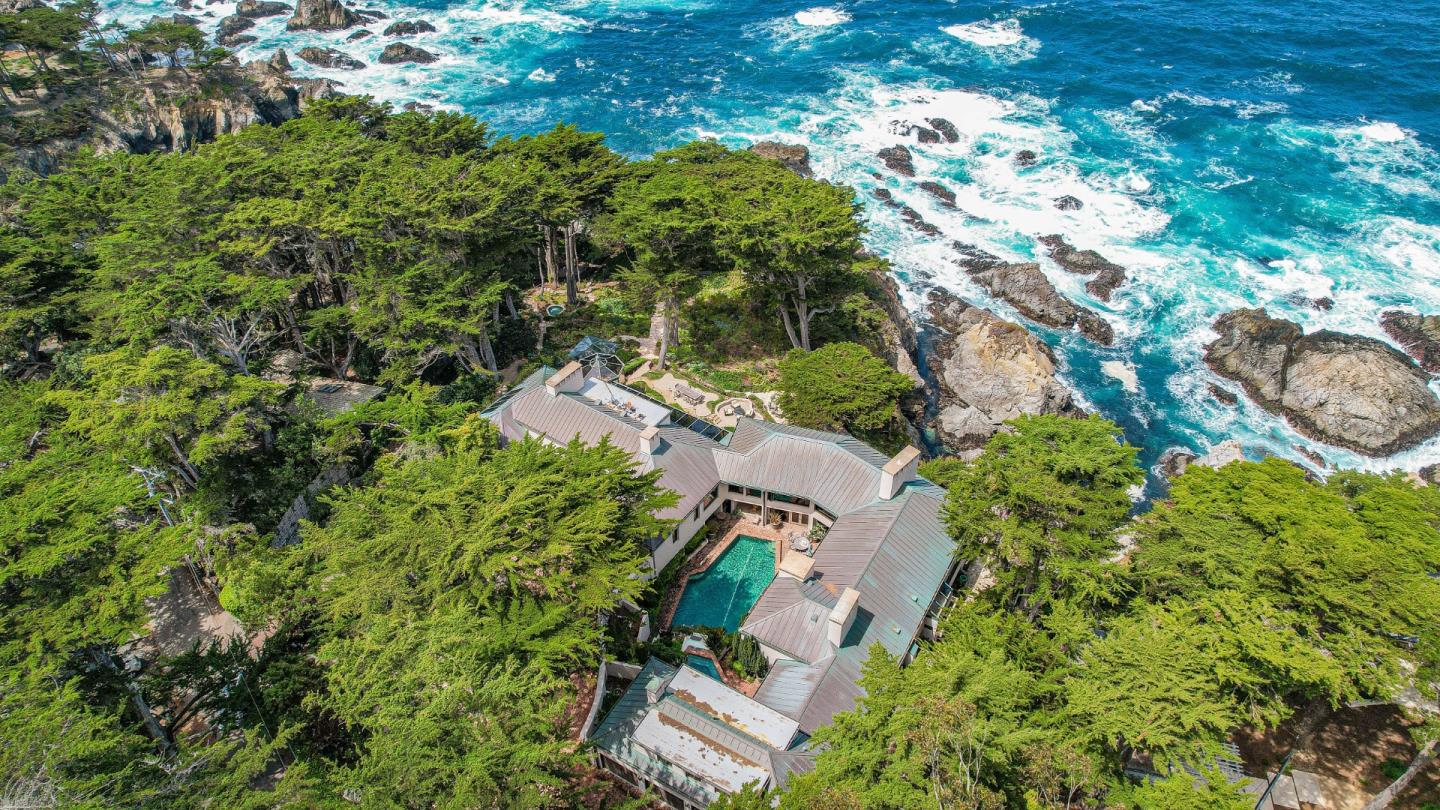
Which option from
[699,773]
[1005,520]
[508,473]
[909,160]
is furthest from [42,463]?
[909,160]

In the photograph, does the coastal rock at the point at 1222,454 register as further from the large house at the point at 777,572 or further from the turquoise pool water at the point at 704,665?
the turquoise pool water at the point at 704,665

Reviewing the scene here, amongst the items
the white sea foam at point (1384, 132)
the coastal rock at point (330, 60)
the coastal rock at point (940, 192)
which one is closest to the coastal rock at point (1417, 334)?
the white sea foam at point (1384, 132)

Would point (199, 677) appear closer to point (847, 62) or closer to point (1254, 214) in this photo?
point (1254, 214)

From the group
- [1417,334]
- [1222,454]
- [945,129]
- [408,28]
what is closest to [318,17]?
[408,28]

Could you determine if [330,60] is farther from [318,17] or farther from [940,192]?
[940,192]

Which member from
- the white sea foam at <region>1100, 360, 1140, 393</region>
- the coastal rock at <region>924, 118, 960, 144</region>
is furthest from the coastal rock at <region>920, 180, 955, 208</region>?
the white sea foam at <region>1100, 360, 1140, 393</region>

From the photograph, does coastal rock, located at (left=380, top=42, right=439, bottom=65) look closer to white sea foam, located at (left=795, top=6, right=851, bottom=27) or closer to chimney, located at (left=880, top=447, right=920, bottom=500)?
white sea foam, located at (left=795, top=6, right=851, bottom=27)
